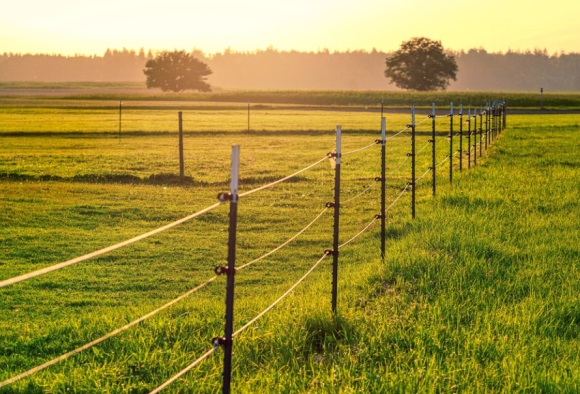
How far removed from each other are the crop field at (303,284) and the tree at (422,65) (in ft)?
325

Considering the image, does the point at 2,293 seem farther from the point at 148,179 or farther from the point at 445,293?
the point at 148,179

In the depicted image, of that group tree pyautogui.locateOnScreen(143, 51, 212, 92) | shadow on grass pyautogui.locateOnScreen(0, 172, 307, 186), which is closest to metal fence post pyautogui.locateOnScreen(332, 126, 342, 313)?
shadow on grass pyautogui.locateOnScreen(0, 172, 307, 186)

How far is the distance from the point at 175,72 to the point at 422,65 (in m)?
40.9

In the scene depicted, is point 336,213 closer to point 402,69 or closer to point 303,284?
point 303,284

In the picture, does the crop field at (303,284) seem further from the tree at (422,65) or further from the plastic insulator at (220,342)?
the tree at (422,65)

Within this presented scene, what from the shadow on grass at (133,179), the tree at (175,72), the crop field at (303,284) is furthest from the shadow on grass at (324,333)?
the tree at (175,72)

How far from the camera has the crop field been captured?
6.18 meters

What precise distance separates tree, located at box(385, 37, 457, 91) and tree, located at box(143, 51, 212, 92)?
1284 inches

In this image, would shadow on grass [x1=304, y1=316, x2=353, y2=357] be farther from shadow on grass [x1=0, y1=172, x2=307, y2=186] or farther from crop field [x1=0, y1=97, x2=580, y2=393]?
shadow on grass [x1=0, y1=172, x2=307, y2=186]

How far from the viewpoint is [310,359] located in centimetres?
635

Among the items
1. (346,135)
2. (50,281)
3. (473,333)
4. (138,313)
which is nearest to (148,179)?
(50,281)

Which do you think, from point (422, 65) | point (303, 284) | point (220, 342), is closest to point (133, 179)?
point (303, 284)

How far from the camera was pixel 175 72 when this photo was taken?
125625 millimetres

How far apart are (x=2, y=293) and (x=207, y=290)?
2.78 meters
